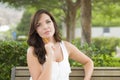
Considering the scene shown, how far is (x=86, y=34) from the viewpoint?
30.9 ft

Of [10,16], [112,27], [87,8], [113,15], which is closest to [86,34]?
[87,8]

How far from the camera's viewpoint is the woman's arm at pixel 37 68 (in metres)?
3.22

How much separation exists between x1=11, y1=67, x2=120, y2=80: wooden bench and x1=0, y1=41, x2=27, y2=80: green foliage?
148 cm

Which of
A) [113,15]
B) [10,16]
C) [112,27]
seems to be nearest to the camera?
[113,15]

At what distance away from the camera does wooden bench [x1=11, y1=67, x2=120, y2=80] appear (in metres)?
3.76

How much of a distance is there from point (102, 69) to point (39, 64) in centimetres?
79

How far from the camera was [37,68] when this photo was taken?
3281 mm

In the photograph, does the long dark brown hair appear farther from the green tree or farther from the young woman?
the green tree

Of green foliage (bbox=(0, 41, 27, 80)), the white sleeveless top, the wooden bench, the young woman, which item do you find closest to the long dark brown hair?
the young woman

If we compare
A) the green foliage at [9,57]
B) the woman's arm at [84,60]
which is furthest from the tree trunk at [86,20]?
the woman's arm at [84,60]

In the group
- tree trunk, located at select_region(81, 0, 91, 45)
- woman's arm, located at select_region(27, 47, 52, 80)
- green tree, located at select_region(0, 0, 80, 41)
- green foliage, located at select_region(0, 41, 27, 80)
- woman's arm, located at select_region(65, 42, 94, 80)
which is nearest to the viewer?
woman's arm, located at select_region(27, 47, 52, 80)

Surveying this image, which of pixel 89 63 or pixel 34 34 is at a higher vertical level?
pixel 34 34

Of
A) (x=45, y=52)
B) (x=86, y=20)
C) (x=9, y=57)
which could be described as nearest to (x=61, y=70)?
(x=45, y=52)

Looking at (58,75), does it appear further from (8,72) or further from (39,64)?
(8,72)
